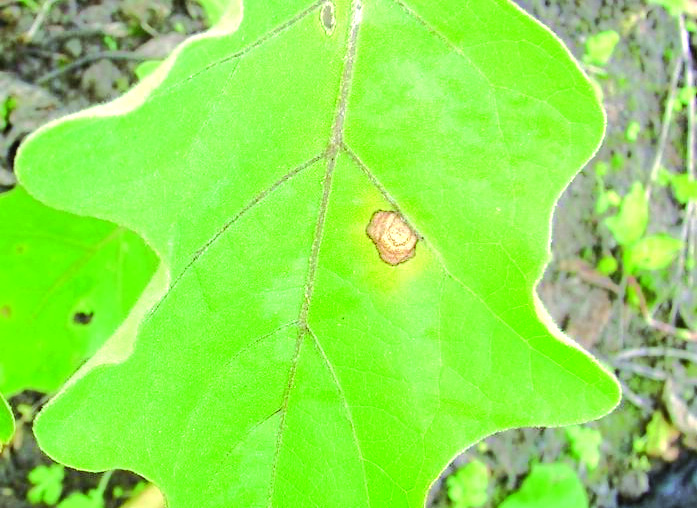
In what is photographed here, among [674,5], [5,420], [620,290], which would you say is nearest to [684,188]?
[620,290]

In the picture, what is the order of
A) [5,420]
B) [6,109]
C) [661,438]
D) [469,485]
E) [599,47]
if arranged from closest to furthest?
[5,420] < [6,109] < [469,485] < [599,47] < [661,438]

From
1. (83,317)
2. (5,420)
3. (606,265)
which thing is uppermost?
(5,420)

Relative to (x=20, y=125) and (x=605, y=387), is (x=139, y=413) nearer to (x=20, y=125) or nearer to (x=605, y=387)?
(x=605, y=387)

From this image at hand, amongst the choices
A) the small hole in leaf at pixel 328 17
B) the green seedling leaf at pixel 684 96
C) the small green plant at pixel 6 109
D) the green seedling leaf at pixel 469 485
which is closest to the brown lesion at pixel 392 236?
the small hole in leaf at pixel 328 17

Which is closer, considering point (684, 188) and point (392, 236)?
point (392, 236)

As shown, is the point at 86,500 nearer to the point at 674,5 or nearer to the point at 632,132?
the point at 632,132

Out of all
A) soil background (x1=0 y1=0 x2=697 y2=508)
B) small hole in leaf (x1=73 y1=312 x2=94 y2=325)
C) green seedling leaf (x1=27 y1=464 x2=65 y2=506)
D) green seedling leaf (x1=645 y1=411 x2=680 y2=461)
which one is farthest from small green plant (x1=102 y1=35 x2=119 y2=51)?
green seedling leaf (x1=645 y1=411 x2=680 y2=461)

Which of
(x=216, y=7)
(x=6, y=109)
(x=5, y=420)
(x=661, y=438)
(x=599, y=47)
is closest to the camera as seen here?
(x=5, y=420)
